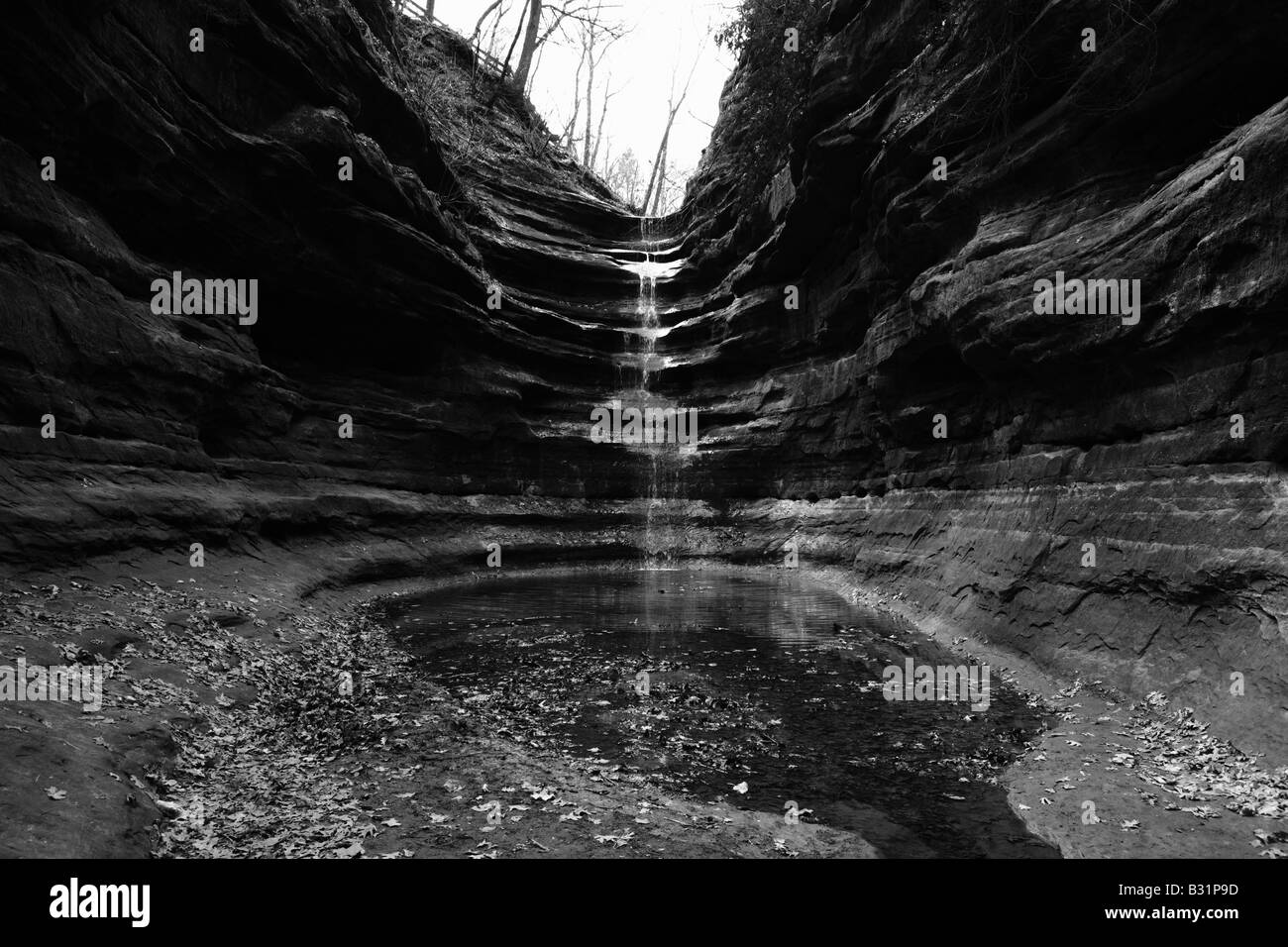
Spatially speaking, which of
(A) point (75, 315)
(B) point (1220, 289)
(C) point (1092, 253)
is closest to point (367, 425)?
(A) point (75, 315)

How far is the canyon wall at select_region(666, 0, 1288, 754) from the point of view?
29.8 ft

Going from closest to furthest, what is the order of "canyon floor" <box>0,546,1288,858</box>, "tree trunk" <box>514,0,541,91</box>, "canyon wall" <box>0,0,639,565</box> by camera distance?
"canyon floor" <box>0,546,1288,858</box>, "canyon wall" <box>0,0,639,565</box>, "tree trunk" <box>514,0,541,91</box>

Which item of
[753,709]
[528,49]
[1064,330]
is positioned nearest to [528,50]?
[528,49]

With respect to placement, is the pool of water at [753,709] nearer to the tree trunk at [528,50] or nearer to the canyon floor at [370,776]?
the canyon floor at [370,776]

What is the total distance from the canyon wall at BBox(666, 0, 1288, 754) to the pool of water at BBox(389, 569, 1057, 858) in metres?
2.41

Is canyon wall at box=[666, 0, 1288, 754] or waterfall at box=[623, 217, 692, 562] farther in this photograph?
waterfall at box=[623, 217, 692, 562]

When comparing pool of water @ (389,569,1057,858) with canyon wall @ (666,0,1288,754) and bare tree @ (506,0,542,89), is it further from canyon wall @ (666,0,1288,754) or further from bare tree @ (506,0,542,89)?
bare tree @ (506,0,542,89)

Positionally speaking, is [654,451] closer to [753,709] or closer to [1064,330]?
[1064,330]

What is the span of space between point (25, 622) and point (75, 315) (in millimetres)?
7214

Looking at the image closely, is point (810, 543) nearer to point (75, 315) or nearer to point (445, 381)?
point (445, 381)

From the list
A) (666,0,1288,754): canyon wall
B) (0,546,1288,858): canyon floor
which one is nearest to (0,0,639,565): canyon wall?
(0,546,1288,858): canyon floor

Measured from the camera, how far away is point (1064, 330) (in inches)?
510

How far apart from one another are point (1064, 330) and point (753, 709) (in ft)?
30.7

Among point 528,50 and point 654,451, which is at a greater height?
point 528,50
